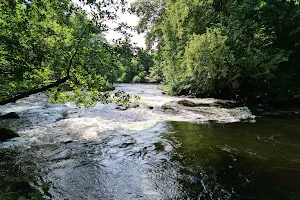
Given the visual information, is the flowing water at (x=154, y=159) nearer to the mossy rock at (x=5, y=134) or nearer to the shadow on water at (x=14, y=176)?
the shadow on water at (x=14, y=176)

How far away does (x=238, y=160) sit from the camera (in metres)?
5.89

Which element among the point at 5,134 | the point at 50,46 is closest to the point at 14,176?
the point at 50,46

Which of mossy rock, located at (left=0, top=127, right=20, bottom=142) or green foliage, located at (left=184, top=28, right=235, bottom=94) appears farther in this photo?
green foliage, located at (left=184, top=28, right=235, bottom=94)

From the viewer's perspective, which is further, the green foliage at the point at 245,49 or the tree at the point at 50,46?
the green foliage at the point at 245,49

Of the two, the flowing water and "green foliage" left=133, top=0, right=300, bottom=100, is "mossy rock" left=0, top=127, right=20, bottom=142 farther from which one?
"green foliage" left=133, top=0, right=300, bottom=100

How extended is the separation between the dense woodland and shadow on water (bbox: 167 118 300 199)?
276 centimetres

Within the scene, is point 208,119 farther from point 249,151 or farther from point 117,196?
point 117,196

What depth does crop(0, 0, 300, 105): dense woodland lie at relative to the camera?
4.54 metres

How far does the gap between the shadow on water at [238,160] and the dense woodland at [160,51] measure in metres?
2.76

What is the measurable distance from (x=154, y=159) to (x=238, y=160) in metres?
2.23

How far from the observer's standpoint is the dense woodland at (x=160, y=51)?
4.54 m

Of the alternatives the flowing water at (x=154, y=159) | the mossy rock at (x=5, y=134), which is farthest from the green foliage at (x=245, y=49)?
the mossy rock at (x=5, y=134)

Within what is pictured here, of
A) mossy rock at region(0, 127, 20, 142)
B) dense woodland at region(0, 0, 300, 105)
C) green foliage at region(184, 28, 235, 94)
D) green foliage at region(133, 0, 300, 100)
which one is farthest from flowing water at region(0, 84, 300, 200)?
green foliage at region(184, 28, 235, 94)

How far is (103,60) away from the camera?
5059mm
